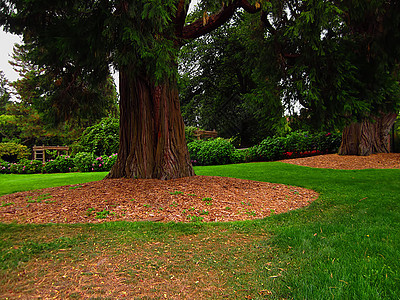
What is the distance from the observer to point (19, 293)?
6.90ft

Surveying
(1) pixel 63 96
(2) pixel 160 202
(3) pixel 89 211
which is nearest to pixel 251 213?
(2) pixel 160 202

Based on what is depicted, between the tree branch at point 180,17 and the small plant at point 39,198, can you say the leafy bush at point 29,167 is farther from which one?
the tree branch at point 180,17

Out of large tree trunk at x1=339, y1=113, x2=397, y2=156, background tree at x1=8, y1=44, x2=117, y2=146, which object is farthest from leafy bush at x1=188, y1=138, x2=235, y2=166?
background tree at x1=8, y1=44, x2=117, y2=146

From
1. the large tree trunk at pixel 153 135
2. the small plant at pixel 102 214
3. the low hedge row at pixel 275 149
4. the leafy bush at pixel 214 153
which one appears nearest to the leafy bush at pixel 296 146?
the low hedge row at pixel 275 149

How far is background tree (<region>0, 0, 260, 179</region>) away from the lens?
168 inches

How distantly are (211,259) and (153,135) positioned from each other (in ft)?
14.9

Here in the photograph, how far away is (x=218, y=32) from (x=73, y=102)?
540 inches

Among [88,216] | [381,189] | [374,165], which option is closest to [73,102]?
[88,216]

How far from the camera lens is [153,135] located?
270 inches

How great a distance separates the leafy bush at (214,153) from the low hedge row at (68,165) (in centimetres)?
405

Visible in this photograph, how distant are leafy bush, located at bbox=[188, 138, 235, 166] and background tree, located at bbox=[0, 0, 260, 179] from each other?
6.45 m

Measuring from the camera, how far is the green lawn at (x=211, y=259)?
2156 mm

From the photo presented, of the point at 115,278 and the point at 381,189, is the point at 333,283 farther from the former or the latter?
the point at 381,189

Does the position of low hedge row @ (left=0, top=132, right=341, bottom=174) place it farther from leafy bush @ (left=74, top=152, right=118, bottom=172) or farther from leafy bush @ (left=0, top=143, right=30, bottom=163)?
leafy bush @ (left=0, top=143, right=30, bottom=163)
